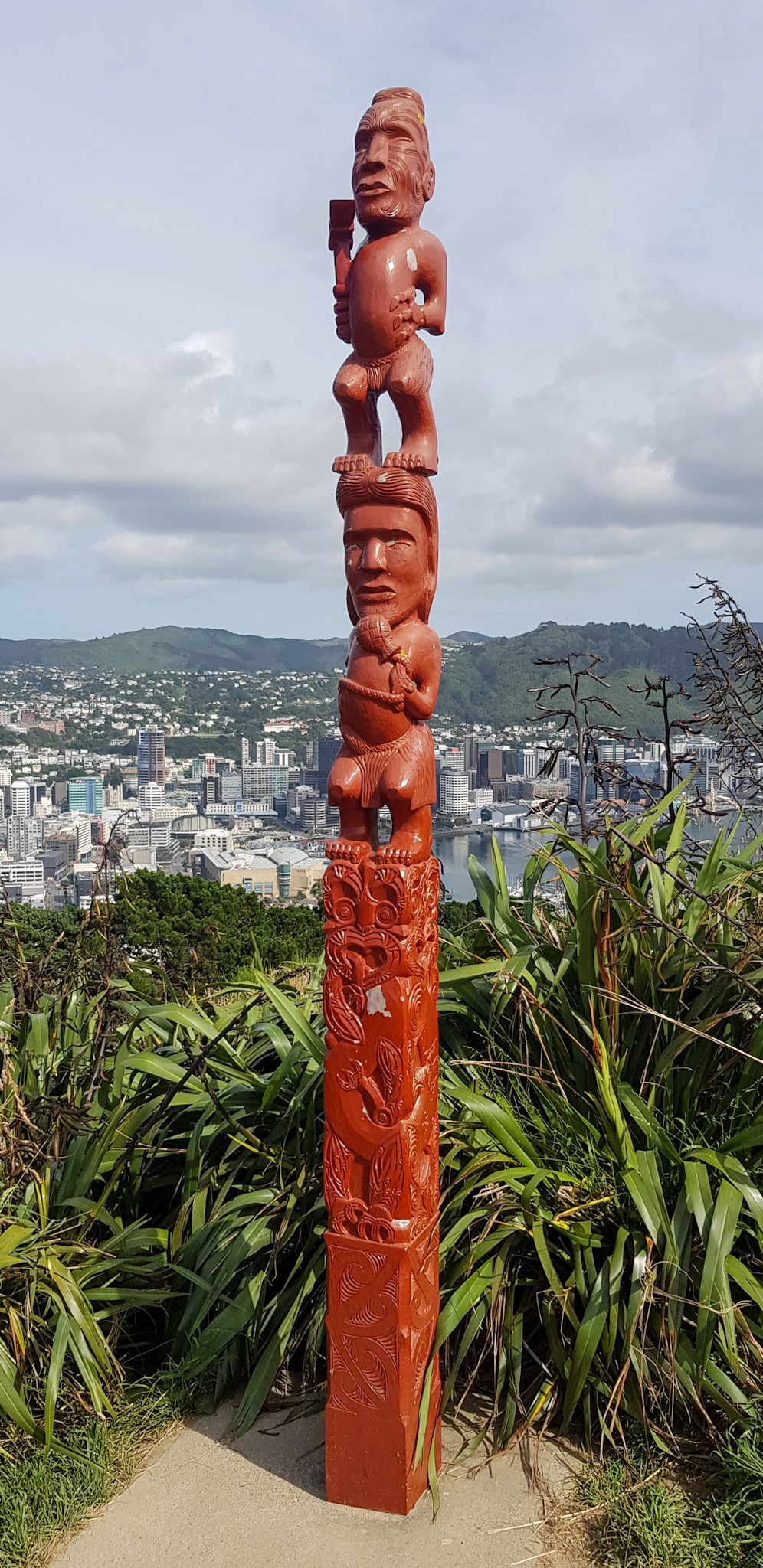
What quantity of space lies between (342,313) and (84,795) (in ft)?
48.3

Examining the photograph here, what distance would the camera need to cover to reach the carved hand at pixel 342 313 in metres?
3.17

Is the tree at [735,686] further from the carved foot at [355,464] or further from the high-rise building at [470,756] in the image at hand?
the high-rise building at [470,756]

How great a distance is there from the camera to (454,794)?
8031 mm

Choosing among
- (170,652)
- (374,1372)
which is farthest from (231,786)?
(170,652)

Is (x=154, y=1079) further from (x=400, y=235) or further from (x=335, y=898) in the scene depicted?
(x=400, y=235)

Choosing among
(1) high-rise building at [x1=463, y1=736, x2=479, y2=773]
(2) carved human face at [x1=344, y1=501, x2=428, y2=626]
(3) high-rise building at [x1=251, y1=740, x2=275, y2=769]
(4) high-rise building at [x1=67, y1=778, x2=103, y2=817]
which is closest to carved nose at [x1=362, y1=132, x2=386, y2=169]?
(2) carved human face at [x1=344, y1=501, x2=428, y2=626]

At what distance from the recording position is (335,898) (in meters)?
2.99

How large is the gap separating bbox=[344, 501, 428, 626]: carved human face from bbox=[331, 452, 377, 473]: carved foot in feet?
0.36

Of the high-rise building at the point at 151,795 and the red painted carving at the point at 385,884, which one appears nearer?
the red painted carving at the point at 385,884

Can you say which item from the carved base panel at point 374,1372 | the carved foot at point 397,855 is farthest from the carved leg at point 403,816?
the carved base panel at point 374,1372

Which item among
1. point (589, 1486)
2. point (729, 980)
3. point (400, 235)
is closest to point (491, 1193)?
point (589, 1486)

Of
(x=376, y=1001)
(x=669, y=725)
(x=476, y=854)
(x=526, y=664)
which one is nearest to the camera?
(x=376, y=1001)

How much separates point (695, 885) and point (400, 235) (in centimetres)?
252

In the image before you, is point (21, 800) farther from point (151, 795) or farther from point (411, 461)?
point (411, 461)
